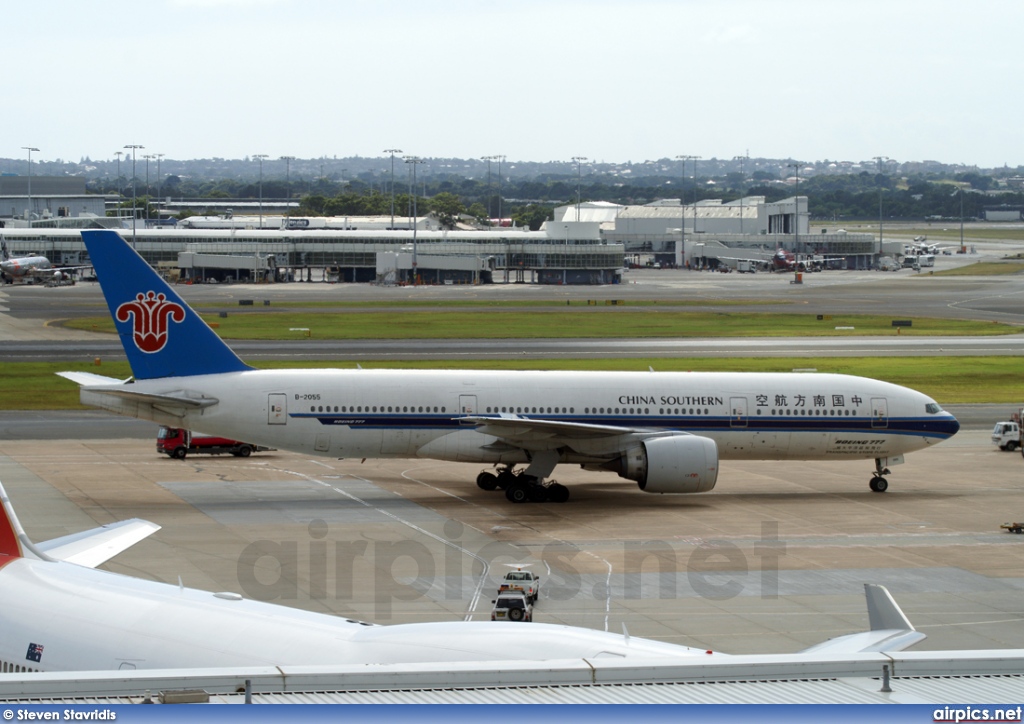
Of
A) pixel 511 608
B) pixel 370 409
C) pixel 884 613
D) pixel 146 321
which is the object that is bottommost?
pixel 511 608

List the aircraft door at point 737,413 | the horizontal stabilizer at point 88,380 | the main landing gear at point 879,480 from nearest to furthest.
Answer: the horizontal stabilizer at point 88,380
the aircraft door at point 737,413
the main landing gear at point 879,480

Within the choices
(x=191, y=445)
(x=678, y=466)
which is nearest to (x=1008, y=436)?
(x=678, y=466)

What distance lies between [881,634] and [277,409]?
2862 cm

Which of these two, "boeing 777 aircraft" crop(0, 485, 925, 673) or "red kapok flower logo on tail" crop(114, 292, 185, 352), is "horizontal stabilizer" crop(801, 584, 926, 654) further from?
"red kapok flower logo on tail" crop(114, 292, 185, 352)

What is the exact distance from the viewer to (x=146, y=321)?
39875 mm

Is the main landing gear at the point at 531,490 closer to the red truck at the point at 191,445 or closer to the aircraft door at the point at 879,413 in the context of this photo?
the red truck at the point at 191,445

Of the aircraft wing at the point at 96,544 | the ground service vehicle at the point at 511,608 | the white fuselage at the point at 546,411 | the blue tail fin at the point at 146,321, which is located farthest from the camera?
the white fuselage at the point at 546,411

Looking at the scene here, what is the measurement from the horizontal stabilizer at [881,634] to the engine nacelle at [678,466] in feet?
81.9

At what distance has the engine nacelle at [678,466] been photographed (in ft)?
130

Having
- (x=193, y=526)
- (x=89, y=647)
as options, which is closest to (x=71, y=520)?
(x=193, y=526)

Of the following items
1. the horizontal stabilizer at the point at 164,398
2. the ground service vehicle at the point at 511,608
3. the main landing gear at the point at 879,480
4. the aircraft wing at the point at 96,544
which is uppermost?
the aircraft wing at the point at 96,544

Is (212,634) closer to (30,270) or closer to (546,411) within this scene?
(546,411)

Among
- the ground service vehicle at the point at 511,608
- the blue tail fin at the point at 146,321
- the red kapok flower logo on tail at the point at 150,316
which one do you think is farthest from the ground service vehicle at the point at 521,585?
the red kapok flower logo on tail at the point at 150,316

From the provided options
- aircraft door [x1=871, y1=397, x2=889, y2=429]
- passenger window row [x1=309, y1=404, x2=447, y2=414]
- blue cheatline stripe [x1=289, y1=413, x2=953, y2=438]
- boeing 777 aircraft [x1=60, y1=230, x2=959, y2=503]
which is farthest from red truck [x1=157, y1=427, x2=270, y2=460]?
aircraft door [x1=871, y1=397, x2=889, y2=429]
